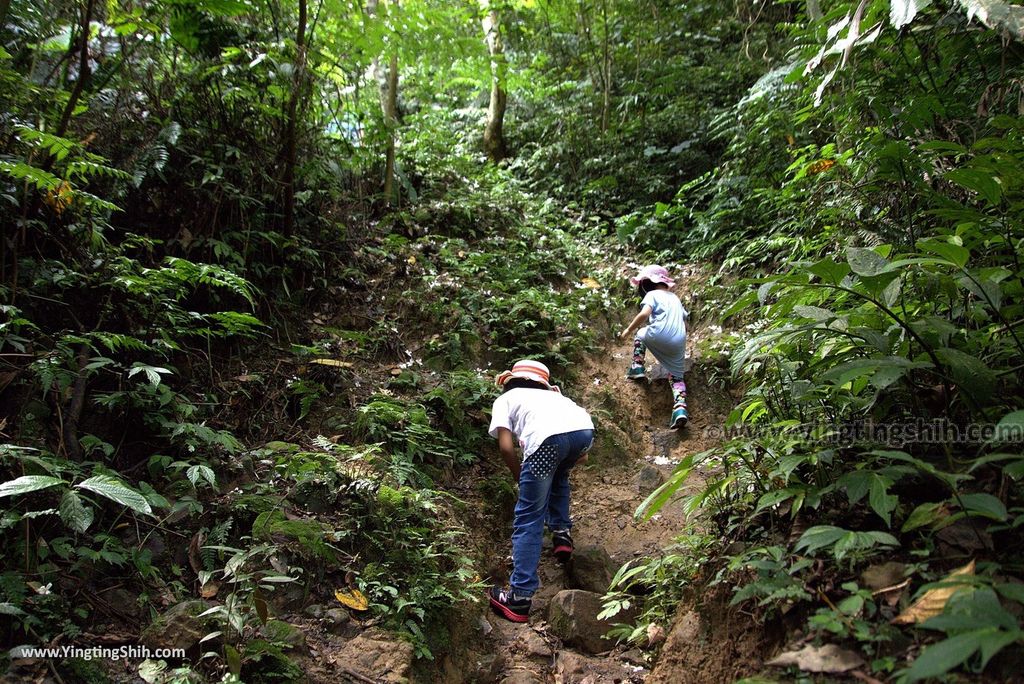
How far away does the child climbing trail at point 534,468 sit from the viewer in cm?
423

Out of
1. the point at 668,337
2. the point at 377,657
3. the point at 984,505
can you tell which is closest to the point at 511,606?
the point at 377,657

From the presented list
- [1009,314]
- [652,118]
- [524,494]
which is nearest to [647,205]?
[652,118]

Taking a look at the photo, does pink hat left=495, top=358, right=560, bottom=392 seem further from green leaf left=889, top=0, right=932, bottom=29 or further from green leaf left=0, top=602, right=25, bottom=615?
green leaf left=0, top=602, right=25, bottom=615

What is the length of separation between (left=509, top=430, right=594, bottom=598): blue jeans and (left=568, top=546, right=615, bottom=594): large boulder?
0.42 metres

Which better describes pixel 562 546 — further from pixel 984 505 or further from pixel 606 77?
pixel 606 77

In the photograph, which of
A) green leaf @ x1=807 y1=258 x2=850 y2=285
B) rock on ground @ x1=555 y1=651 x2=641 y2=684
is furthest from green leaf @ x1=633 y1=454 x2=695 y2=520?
rock on ground @ x1=555 y1=651 x2=641 y2=684

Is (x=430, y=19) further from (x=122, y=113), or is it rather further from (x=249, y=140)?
(x=122, y=113)

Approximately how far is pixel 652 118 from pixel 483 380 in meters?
7.97

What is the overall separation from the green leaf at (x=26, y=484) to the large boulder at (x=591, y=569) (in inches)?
136

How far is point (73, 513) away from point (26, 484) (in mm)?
255

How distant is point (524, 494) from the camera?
4367mm

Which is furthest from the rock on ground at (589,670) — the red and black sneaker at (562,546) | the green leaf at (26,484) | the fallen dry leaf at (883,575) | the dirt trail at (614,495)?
the green leaf at (26,484)

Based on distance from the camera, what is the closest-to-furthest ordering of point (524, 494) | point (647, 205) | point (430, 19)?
1. point (524, 494)
2. point (430, 19)
3. point (647, 205)

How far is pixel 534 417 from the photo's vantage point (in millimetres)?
4547
